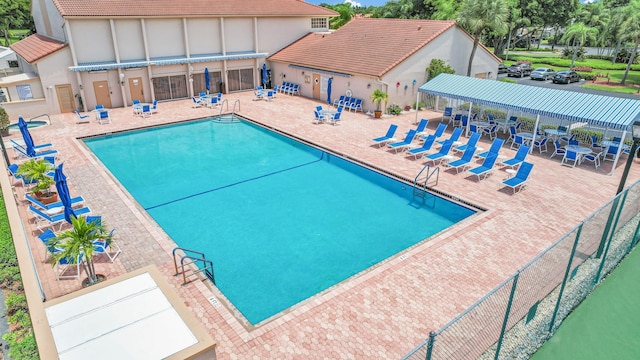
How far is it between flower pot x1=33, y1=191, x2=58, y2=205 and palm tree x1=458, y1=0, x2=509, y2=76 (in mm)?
25921

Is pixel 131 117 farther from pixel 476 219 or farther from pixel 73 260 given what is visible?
pixel 476 219

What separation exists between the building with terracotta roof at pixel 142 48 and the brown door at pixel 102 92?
6 centimetres

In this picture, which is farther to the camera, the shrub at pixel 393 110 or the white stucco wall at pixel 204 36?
the white stucco wall at pixel 204 36

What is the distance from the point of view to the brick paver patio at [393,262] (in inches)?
311

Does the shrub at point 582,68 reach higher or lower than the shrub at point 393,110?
higher

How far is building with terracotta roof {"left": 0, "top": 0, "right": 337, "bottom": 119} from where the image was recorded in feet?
79.4

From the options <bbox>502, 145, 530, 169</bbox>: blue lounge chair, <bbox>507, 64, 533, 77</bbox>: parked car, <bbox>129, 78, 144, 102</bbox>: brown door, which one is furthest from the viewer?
<bbox>507, 64, 533, 77</bbox>: parked car

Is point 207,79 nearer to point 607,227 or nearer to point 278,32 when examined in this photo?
point 278,32

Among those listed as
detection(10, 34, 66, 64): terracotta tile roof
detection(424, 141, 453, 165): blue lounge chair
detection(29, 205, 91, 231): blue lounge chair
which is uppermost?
detection(10, 34, 66, 64): terracotta tile roof

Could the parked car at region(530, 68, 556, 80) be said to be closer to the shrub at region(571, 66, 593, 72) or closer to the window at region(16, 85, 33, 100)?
the shrub at region(571, 66, 593, 72)

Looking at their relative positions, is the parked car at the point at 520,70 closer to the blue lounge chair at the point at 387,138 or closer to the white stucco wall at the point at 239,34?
the white stucco wall at the point at 239,34

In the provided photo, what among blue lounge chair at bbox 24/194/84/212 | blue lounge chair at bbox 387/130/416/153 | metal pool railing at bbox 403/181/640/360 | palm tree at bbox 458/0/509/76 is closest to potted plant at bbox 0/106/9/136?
blue lounge chair at bbox 24/194/84/212

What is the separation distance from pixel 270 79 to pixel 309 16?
6446mm

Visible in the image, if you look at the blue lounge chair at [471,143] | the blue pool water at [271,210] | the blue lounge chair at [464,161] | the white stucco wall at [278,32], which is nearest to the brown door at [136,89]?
the blue pool water at [271,210]
